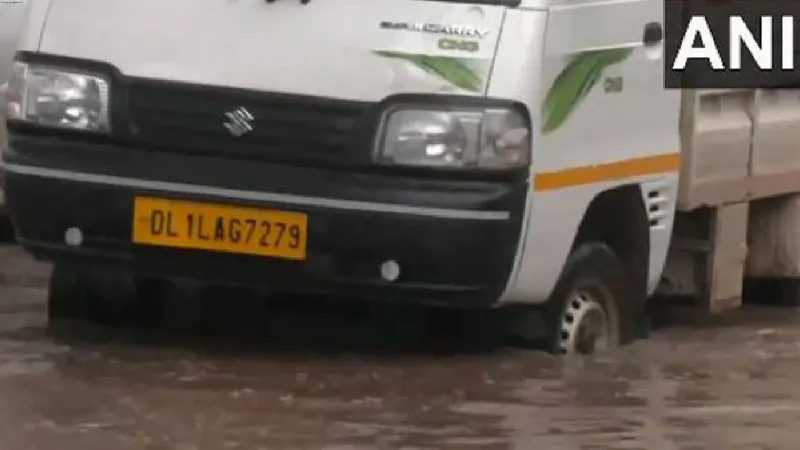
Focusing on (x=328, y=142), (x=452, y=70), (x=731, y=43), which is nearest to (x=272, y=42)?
(x=328, y=142)

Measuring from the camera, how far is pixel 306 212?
6773 mm

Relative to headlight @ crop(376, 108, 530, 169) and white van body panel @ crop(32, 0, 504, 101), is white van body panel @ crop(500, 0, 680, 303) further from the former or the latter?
white van body panel @ crop(32, 0, 504, 101)

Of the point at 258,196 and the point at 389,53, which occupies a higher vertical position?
the point at 389,53

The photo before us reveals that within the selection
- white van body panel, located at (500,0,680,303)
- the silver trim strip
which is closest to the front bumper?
the silver trim strip

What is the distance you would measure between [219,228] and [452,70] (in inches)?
37.3

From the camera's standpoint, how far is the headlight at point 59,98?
7.02 metres

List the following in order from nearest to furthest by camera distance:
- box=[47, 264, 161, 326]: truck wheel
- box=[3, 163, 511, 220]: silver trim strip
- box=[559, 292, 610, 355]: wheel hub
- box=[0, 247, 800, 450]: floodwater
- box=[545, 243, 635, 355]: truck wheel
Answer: box=[0, 247, 800, 450]: floodwater
box=[3, 163, 511, 220]: silver trim strip
box=[545, 243, 635, 355]: truck wheel
box=[559, 292, 610, 355]: wheel hub
box=[47, 264, 161, 326]: truck wheel

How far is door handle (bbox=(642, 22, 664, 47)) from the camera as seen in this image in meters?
7.57

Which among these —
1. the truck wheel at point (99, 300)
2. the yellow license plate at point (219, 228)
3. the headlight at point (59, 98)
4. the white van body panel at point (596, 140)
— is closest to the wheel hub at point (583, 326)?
the white van body panel at point (596, 140)

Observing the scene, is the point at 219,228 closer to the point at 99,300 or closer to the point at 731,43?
the point at 99,300

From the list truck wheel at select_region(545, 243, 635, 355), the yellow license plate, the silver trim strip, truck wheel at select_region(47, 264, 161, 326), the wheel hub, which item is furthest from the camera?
truck wheel at select_region(47, 264, 161, 326)

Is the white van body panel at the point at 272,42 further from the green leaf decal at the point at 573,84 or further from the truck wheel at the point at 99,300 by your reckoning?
the truck wheel at the point at 99,300

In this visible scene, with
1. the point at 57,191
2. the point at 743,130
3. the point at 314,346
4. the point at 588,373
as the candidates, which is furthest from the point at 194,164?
the point at 743,130

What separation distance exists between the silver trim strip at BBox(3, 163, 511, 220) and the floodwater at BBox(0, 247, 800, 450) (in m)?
0.59
